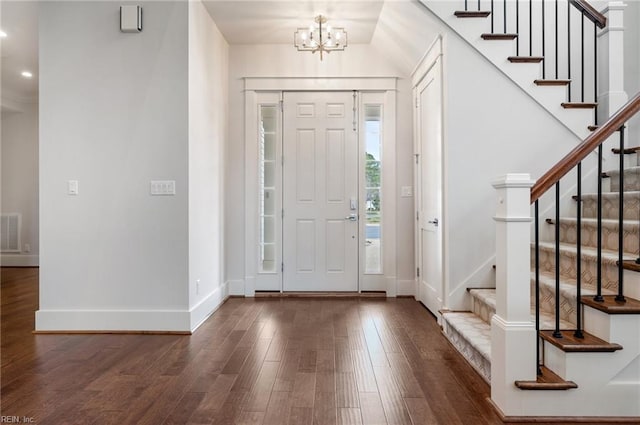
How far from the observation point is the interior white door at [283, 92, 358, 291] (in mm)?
4477

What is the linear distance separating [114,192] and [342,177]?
241 cm

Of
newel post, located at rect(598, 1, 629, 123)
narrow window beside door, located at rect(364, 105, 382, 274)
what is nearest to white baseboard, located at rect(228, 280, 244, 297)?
narrow window beside door, located at rect(364, 105, 382, 274)

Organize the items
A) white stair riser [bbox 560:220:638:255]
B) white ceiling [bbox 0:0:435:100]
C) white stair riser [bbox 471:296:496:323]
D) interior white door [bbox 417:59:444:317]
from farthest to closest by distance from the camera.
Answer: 1. white ceiling [bbox 0:0:435:100]
2. interior white door [bbox 417:59:444:317]
3. white stair riser [bbox 471:296:496:323]
4. white stair riser [bbox 560:220:638:255]

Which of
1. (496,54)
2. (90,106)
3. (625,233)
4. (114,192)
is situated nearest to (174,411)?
(114,192)

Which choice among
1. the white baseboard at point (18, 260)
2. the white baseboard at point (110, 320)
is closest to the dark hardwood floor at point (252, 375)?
the white baseboard at point (110, 320)

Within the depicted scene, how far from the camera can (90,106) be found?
10.4 ft

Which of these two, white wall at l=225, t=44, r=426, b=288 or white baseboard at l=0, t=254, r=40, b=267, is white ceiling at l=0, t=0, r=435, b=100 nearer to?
white wall at l=225, t=44, r=426, b=288

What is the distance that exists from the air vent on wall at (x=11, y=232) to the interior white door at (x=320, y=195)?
544 centimetres

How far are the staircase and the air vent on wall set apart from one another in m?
7.37

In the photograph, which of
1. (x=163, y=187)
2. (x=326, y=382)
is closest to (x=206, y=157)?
(x=163, y=187)

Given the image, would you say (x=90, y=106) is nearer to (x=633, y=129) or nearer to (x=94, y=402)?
→ (x=94, y=402)

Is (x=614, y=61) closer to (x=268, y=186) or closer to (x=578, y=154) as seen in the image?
(x=578, y=154)

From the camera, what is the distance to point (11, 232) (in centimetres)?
669

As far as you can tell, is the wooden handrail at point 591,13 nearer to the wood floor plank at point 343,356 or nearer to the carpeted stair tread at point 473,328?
the carpeted stair tread at point 473,328
